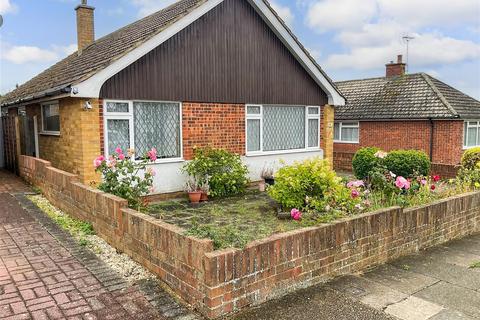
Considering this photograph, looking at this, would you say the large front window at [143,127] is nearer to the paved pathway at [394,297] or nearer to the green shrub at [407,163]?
the paved pathway at [394,297]

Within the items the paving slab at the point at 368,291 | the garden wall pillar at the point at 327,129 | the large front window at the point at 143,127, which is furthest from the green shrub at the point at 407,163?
the paving slab at the point at 368,291

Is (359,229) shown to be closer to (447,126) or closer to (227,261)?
(227,261)

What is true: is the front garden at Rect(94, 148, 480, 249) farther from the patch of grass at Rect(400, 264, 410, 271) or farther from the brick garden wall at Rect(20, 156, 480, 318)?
the patch of grass at Rect(400, 264, 410, 271)

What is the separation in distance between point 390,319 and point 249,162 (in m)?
8.27

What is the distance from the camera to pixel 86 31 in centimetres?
1569

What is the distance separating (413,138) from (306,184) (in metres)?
13.2

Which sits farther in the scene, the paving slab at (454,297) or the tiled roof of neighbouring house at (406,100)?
the tiled roof of neighbouring house at (406,100)

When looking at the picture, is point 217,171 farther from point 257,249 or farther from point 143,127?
point 257,249

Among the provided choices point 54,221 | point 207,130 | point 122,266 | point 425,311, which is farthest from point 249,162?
point 425,311

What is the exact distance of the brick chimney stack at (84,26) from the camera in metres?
15.6

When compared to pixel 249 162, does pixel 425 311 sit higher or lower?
lower

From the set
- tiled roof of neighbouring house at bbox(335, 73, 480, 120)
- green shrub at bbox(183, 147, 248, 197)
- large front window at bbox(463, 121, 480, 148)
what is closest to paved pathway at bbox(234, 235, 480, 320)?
green shrub at bbox(183, 147, 248, 197)

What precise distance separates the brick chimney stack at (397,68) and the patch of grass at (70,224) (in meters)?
21.2

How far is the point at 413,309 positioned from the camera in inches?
162
